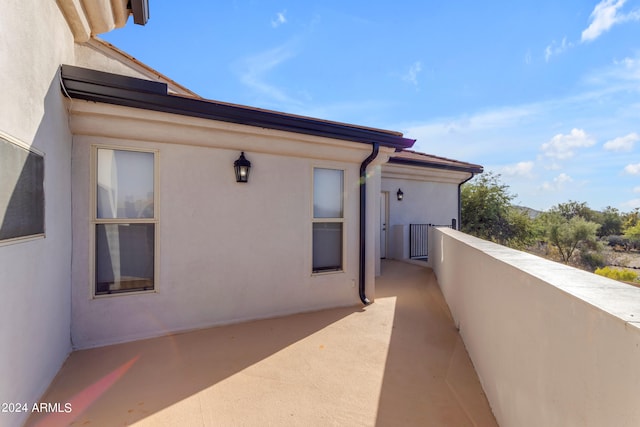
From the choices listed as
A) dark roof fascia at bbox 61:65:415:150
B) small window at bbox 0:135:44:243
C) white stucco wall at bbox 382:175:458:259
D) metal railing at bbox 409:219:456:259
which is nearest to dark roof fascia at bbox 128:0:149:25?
dark roof fascia at bbox 61:65:415:150

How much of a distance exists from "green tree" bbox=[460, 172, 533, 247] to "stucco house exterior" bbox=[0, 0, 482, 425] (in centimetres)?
1130

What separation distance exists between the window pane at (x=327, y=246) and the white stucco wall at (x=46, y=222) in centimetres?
323

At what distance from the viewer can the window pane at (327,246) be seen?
486 centimetres

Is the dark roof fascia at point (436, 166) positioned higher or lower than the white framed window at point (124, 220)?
higher

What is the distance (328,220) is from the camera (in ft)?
16.1

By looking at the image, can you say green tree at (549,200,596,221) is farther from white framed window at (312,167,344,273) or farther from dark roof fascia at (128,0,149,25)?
dark roof fascia at (128,0,149,25)

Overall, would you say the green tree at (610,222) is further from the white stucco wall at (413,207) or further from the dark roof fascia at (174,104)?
the dark roof fascia at (174,104)

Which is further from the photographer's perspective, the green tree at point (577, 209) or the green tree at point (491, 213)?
the green tree at point (577, 209)

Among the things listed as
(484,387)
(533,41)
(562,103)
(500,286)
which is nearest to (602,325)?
(500,286)

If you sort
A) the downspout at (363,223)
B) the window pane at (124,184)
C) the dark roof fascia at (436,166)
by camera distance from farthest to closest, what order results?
the dark roof fascia at (436,166) → the downspout at (363,223) → the window pane at (124,184)

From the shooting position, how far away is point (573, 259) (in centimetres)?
1823

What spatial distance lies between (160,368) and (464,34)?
10.5m

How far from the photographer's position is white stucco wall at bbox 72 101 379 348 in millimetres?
3395

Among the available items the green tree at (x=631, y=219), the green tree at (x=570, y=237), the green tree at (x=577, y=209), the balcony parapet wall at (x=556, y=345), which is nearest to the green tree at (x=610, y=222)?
the green tree at (x=631, y=219)
